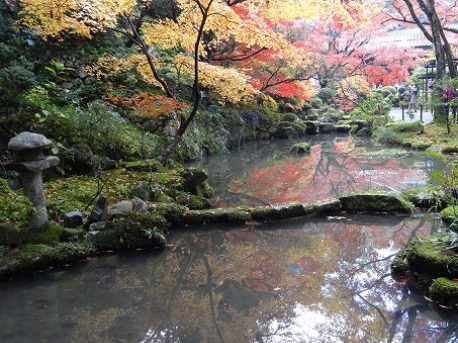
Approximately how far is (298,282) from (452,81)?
10.2 meters

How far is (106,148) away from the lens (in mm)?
9461

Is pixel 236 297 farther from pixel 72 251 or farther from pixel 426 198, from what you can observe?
pixel 426 198

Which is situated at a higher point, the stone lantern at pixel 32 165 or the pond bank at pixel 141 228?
the stone lantern at pixel 32 165

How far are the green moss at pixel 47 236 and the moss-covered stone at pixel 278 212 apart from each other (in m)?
3.14

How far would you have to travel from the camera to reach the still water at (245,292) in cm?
353

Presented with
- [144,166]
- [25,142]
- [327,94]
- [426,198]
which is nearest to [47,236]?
[25,142]

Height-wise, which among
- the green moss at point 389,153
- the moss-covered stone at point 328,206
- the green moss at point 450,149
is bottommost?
the green moss at point 389,153

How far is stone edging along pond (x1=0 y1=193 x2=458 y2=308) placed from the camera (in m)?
4.08

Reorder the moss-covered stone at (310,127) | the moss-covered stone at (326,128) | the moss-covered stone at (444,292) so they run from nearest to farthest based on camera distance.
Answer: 1. the moss-covered stone at (444,292)
2. the moss-covered stone at (310,127)
3. the moss-covered stone at (326,128)

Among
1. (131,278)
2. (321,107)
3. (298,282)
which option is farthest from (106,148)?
(321,107)

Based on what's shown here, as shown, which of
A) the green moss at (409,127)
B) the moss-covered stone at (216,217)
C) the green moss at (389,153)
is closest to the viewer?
the moss-covered stone at (216,217)

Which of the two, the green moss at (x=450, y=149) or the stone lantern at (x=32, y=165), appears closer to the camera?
the stone lantern at (x=32, y=165)

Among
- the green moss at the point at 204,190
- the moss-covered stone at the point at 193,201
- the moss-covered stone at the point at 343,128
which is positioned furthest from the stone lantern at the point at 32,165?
the moss-covered stone at the point at 343,128

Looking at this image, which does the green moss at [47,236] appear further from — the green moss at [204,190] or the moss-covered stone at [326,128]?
the moss-covered stone at [326,128]
